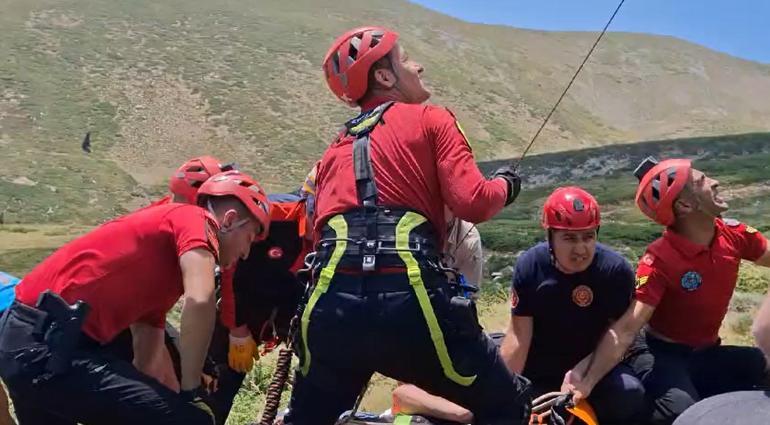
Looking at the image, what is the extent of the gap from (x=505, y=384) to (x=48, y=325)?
186cm

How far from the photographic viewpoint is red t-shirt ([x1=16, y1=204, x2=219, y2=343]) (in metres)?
3.59

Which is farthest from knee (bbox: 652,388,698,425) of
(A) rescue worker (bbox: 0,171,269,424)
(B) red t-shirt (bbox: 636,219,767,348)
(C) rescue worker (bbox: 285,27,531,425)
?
(A) rescue worker (bbox: 0,171,269,424)

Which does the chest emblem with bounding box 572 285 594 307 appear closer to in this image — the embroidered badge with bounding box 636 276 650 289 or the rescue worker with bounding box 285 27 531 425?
the embroidered badge with bounding box 636 276 650 289

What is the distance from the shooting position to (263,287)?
5.44 metres

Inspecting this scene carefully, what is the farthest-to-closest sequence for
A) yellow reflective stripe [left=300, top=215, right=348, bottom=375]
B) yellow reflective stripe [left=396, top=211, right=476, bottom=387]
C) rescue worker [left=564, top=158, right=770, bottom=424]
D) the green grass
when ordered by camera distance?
the green grass < rescue worker [left=564, top=158, right=770, bottom=424] < yellow reflective stripe [left=300, top=215, right=348, bottom=375] < yellow reflective stripe [left=396, top=211, right=476, bottom=387]

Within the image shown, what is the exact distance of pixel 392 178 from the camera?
340cm

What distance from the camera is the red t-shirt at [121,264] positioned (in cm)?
359

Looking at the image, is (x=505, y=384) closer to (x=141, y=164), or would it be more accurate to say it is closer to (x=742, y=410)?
(x=742, y=410)

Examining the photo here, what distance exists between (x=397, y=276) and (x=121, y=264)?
1.21 m

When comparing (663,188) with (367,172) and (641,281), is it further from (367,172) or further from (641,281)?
(367,172)

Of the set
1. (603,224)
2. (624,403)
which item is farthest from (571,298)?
(603,224)

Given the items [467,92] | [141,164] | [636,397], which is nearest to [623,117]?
[467,92]

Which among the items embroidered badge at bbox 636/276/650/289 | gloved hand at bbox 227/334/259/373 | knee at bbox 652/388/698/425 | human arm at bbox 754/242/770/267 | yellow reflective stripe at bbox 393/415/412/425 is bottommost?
gloved hand at bbox 227/334/259/373

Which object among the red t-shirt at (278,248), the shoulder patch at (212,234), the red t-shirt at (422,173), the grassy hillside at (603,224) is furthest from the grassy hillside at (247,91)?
the red t-shirt at (422,173)
